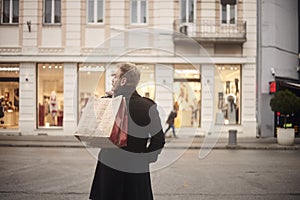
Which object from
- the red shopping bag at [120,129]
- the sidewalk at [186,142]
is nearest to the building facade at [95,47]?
the sidewalk at [186,142]

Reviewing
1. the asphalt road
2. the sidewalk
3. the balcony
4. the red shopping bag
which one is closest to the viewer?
the red shopping bag

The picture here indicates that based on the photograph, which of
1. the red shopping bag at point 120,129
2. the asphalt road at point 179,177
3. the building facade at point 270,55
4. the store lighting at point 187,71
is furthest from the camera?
the building facade at point 270,55

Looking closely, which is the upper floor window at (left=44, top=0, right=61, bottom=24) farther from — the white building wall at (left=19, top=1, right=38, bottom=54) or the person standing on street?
the person standing on street

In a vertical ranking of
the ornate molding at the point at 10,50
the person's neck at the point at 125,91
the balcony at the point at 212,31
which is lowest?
the person's neck at the point at 125,91

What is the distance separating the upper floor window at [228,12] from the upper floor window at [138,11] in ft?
12.6

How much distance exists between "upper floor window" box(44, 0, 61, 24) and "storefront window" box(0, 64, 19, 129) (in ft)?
9.08

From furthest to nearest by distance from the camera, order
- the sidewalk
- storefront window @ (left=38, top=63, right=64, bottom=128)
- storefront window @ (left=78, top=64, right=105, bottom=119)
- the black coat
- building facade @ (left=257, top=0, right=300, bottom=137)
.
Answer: storefront window @ (left=38, top=63, right=64, bottom=128) → building facade @ (left=257, top=0, right=300, bottom=137) → storefront window @ (left=78, top=64, right=105, bottom=119) → the sidewalk → the black coat

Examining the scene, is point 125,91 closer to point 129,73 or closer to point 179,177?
point 129,73

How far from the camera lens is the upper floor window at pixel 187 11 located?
2159cm

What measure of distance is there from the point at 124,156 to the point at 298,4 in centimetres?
2182

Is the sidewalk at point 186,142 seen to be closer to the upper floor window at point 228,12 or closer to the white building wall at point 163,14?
the white building wall at point 163,14

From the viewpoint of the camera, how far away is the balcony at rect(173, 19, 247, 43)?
68.7 ft

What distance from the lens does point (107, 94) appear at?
438cm

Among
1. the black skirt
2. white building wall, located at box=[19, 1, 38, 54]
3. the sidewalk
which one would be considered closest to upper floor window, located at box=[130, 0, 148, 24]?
white building wall, located at box=[19, 1, 38, 54]
